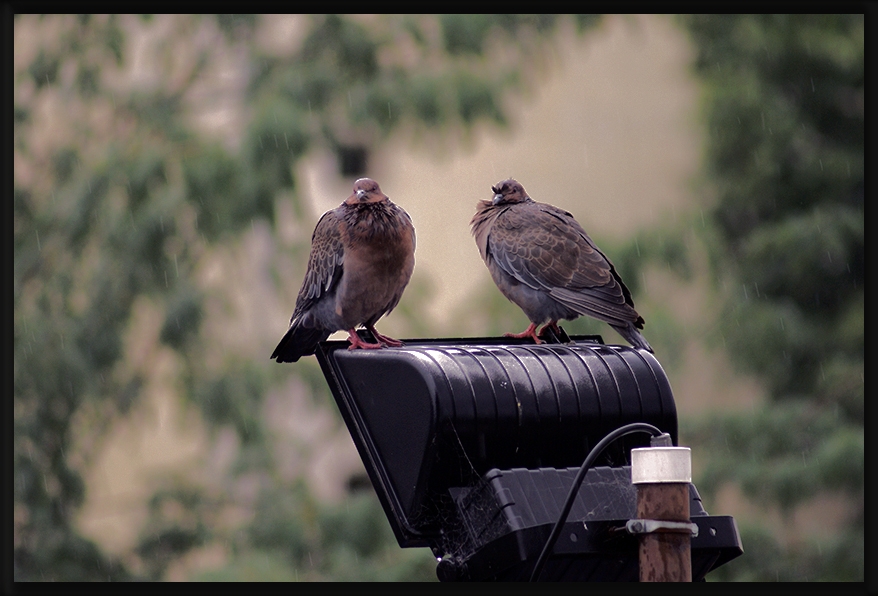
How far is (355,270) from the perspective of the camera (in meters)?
4.17

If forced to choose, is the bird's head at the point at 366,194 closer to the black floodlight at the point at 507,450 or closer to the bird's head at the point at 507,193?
the bird's head at the point at 507,193

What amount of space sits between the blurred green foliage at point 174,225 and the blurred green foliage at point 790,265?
255 cm

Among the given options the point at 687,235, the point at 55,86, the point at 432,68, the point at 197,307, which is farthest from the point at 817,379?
the point at 55,86

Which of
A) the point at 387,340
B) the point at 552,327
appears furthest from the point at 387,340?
the point at 552,327

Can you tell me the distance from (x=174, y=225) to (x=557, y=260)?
4.97 meters

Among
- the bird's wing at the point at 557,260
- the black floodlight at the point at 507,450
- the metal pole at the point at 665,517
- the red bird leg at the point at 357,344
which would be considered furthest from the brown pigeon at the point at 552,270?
the metal pole at the point at 665,517

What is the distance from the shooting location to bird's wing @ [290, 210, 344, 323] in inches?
168

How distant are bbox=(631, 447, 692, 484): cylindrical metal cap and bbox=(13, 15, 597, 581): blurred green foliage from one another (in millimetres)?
6672

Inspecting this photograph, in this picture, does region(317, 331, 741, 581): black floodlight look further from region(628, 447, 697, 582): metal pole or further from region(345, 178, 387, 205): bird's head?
region(345, 178, 387, 205): bird's head

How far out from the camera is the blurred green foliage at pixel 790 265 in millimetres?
10320

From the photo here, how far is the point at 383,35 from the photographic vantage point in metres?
9.66

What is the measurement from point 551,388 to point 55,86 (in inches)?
299

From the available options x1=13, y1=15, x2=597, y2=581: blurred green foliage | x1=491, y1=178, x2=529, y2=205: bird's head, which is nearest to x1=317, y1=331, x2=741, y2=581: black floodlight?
x1=491, y1=178, x2=529, y2=205: bird's head

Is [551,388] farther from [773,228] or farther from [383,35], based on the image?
[773,228]
